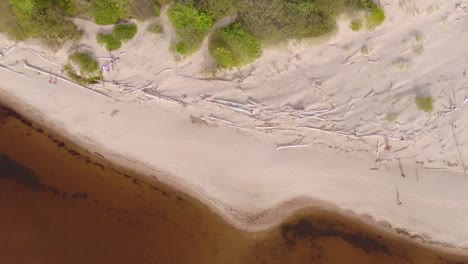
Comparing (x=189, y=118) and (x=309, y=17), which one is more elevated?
(x=309, y=17)

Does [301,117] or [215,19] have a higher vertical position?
[215,19]

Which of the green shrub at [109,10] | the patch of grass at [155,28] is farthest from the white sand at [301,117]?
the green shrub at [109,10]

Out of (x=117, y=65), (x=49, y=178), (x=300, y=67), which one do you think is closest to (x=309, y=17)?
(x=300, y=67)

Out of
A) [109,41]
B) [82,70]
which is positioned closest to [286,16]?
[109,41]

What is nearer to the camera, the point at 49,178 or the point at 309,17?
the point at 309,17

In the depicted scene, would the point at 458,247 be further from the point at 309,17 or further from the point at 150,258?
the point at 150,258

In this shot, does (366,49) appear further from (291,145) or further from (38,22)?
(38,22)

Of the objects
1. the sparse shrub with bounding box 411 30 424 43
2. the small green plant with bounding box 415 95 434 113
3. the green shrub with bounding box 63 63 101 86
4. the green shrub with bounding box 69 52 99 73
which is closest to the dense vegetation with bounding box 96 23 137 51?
the green shrub with bounding box 69 52 99 73
